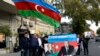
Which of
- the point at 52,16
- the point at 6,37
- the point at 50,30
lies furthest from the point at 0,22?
the point at 50,30

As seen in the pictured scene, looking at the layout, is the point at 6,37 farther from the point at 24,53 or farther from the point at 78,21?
the point at 78,21

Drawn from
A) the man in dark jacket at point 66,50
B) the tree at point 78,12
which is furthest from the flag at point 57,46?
the tree at point 78,12

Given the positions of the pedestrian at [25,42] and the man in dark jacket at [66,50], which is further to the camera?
the pedestrian at [25,42]

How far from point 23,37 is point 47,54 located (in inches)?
46.4

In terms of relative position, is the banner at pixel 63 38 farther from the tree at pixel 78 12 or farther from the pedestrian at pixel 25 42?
the tree at pixel 78 12

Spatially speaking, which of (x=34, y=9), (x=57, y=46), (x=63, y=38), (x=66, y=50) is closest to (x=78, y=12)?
(x=63, y=38)

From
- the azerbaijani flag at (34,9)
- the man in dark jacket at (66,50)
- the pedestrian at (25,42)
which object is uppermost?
the azerbaijani flag at (34,9)

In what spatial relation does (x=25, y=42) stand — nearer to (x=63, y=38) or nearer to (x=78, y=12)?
(x=63, y=38)

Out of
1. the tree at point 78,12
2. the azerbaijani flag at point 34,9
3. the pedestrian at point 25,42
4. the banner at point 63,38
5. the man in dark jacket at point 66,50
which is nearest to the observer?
the azerbaijani flag at point 34,9

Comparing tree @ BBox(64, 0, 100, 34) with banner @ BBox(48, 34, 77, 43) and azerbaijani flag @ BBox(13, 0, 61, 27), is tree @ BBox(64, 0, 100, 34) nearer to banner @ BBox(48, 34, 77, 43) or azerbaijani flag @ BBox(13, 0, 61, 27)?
banner @ BBox(48, 34, 77, 43)

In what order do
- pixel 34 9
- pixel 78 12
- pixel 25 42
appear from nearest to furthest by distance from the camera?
pixel 34 9
pixel 25 42
pixel 78 12

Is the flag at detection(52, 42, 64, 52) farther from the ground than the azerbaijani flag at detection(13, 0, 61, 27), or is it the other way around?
the azerbaijani flag at detection(13, 0, 61, 27)

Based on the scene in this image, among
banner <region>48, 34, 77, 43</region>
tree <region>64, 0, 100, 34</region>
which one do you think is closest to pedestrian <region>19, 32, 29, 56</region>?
banner <region>48, 34, 77, 43</region>

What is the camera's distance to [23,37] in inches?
559
